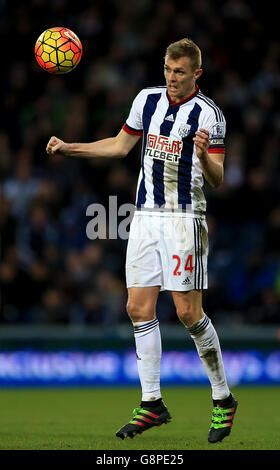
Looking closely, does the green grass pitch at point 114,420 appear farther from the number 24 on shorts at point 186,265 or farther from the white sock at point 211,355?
the number 24 on shorts at point 186,265

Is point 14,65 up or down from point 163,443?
up

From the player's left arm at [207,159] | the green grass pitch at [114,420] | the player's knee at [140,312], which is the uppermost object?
the player's left arm at [207,159]

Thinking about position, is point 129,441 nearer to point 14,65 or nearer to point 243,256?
point 243,256

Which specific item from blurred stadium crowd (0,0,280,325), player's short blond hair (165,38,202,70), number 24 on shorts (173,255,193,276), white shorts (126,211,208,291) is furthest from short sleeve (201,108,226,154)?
blurred stadium crowd (0,0,280,325)

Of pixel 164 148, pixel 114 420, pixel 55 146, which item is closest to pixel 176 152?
pixel 164 148

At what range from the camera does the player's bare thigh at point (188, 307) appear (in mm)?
6316

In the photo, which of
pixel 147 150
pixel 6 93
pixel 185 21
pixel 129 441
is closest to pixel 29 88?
pixel 6 93

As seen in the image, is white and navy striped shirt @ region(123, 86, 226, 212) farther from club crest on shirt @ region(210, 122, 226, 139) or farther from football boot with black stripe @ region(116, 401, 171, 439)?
football boot with black stripe @ region(116, 401, 171, 439)

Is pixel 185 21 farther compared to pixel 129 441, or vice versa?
pixel 185 21

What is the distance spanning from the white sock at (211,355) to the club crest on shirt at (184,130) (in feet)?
4.09

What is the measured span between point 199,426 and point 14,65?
8.93 metres

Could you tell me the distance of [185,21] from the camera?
1537 centimetres

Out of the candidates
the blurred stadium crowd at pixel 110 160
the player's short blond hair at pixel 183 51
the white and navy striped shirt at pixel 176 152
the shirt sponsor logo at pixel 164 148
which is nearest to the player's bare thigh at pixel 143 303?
the white and navy striped shirt at pixel 176 152

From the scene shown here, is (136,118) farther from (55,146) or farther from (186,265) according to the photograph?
(186,265)
